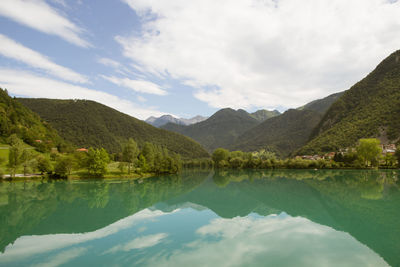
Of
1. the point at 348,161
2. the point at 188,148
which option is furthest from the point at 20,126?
the point at 348,161

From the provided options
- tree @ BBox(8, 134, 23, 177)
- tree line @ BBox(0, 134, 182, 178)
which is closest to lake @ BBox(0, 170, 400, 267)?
tree @ BBox(8, 134, 23, 177)

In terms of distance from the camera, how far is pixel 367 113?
14812cm

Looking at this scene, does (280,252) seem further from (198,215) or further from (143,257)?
(198,215)

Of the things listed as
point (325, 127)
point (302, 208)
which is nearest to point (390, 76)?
point (325, 127)

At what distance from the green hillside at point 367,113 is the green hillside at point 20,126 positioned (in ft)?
488

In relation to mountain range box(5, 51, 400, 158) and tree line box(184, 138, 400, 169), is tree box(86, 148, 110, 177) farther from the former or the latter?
tree line box(184, 138, 400, 169)

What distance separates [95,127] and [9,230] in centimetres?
16769

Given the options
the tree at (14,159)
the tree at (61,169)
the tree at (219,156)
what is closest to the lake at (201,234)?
the tree at (61,169)

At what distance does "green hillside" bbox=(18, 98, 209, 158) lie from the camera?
160 metres

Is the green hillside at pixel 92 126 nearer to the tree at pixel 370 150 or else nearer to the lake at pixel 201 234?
the tree at pixel 370 150

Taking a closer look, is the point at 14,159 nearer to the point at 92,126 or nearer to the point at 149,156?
the point at 149,156

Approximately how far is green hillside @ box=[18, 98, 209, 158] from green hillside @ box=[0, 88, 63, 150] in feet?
149

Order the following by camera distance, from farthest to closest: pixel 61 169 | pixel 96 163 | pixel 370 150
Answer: pixel 370 150 → pixel 96 163 → pixel 61 169

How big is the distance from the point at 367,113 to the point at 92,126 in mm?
196356
